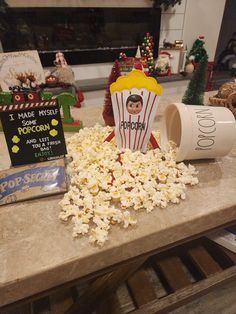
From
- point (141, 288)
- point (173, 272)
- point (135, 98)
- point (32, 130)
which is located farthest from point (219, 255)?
point (32, 130)

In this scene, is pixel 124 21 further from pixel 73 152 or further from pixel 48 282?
pixel 48 282

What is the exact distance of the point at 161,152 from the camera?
0.84m

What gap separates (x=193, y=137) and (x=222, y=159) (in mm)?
213

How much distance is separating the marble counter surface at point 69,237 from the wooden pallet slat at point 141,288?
0.34 meters

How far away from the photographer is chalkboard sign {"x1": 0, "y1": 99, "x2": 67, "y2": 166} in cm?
72

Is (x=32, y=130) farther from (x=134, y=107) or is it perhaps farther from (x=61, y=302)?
(x=61, y=302)

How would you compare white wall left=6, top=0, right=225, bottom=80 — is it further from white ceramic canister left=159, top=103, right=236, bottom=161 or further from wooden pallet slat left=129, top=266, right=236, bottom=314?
wooden pallet slat left=129, top=266, right=236, bottom=314

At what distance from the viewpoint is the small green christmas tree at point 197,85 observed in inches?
40.3

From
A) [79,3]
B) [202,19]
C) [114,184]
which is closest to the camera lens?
[114,184]

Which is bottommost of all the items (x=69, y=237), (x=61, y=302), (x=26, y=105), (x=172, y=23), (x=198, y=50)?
(x=61, y=302)

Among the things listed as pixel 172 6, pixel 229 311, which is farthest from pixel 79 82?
pixel 229 311

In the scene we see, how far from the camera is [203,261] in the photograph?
37.2 inches

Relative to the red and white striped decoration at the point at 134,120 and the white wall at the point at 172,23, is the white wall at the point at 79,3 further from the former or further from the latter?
the red and white striped decoration at the point at 134,120

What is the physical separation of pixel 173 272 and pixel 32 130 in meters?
0.74
